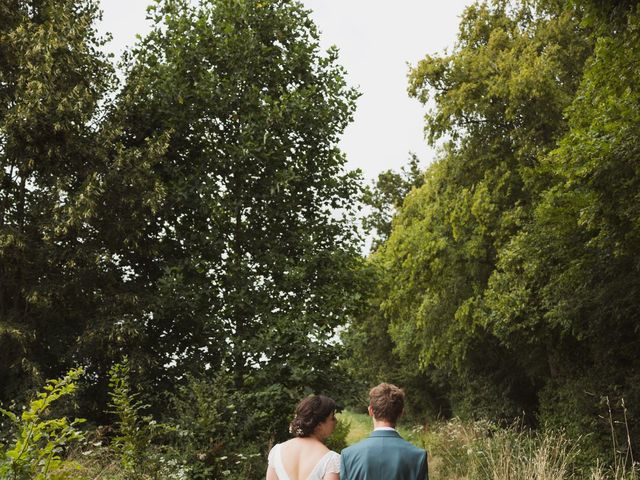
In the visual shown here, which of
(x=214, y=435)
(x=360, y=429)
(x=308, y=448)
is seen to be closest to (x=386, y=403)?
(x=308, y=448)

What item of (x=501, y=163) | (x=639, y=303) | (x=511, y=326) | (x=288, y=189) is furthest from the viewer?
(x=501, y=163)

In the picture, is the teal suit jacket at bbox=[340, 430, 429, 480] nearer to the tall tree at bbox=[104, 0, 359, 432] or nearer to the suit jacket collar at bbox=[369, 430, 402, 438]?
the suit jacket collar at bbox=[369, 430, 402, 438]

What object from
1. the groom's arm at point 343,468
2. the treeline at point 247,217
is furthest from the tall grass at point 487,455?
the groom's arm at point 343,468

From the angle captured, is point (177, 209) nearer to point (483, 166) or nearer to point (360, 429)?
point (483, 166)

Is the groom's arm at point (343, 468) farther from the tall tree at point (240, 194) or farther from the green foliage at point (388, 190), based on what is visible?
the green foliage at point (388, 190)

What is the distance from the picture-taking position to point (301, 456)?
189 inches

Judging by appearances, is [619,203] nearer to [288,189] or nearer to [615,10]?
[615,10]

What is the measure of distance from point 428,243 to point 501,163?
4.16 metres

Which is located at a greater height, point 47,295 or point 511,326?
point 47,295

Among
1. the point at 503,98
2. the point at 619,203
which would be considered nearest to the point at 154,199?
the point at 619,203

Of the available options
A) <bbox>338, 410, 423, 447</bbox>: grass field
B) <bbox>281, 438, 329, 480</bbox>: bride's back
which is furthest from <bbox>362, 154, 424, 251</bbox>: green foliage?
<bbox>281, 438, 329, 480</bbox>: bride's back

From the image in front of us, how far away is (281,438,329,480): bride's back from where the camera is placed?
4730 mm

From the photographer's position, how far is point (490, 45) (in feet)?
64.5

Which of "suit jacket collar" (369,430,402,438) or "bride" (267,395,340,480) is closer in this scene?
"suit jacket collar" (369,430,402,438)
